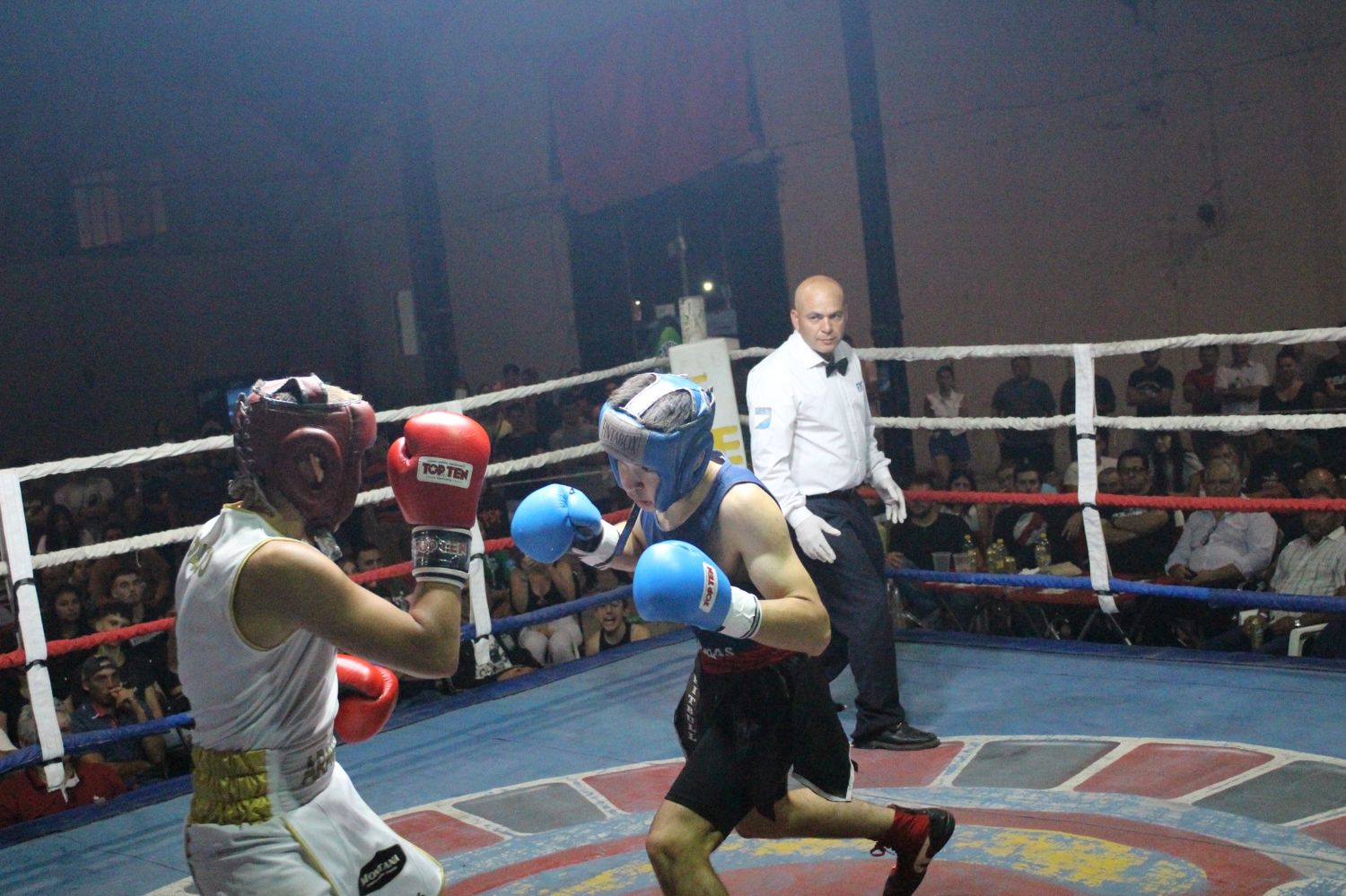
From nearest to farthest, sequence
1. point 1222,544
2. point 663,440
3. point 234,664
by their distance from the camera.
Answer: point 234,664 < point 663,440 < point 1222,544

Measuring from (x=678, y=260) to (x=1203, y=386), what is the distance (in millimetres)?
5178

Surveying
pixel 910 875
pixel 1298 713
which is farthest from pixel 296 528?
pixel 1298 713

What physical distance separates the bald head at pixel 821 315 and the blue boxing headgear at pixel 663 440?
172 cm

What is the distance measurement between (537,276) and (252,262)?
3276 millimetres

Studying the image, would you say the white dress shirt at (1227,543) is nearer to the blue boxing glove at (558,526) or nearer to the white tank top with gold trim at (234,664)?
the blue boxing glove at (558,526)

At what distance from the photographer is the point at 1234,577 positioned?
5059mm

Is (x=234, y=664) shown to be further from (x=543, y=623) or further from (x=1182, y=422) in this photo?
(x=543, y=623)

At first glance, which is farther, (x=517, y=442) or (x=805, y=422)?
(x=517, y=442)

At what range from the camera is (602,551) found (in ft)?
8.66

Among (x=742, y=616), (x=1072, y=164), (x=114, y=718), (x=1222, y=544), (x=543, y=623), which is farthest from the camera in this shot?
(x=1072, y=164)

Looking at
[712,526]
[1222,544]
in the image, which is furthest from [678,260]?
[712,526]

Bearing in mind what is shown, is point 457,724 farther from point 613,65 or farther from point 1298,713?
point 613,65

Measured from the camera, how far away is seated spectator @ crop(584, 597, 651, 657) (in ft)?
17.9

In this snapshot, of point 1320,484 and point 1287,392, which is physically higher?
point 1287,392
